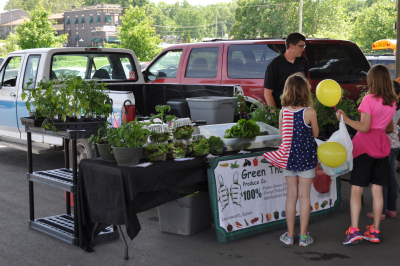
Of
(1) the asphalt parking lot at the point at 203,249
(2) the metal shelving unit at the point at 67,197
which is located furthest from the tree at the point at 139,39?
(2) the metal shelving unit at the point at 67,197

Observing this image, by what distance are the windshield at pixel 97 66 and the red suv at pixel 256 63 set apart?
0.95m

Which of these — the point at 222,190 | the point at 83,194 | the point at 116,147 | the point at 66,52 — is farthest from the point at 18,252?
the point at 66,52

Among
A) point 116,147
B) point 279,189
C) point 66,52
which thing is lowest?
point 279,189

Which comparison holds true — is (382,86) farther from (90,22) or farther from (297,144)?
(90,22)

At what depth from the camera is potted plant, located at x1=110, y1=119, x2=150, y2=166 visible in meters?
3.89

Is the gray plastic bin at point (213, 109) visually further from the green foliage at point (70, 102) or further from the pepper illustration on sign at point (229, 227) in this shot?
the pepper illustration on sign at point (229, 227)

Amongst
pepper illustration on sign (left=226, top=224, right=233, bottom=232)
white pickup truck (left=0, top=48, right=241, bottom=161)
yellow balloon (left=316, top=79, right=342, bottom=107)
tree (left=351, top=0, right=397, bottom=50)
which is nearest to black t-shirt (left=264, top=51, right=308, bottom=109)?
→ white pickup truck (left=0, top=48, right=241, bottom=161)

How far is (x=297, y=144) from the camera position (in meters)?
4.20

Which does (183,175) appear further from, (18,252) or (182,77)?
(182,77)

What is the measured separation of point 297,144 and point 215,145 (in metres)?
0.84

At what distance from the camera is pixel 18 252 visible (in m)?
4.36

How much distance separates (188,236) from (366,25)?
32.2 metres

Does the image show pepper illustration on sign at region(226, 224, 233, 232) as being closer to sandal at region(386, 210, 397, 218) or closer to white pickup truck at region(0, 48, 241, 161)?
sandal at region(386, 210, 397, 218)

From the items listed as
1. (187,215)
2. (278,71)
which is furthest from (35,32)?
(187,215)
